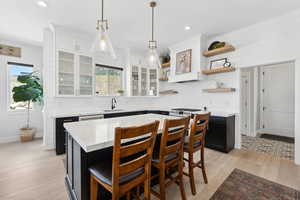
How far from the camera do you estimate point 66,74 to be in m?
3.38

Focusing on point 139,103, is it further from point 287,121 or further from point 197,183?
point 287,121

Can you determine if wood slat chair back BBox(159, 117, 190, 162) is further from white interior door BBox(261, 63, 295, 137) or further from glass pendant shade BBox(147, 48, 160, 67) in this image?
white interior door BBox(261, 63, 295, 137)

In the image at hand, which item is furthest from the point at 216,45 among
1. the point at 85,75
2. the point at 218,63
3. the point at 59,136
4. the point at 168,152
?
the point at 59,136

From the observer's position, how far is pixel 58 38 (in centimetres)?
321

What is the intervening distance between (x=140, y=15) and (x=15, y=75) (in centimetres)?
410

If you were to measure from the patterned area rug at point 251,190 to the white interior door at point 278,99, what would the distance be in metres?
3.49

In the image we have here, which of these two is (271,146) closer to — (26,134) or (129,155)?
(129,155)

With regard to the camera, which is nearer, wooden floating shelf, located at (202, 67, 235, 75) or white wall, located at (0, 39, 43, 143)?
wooden floating shelf, located at (202, 67, 235, 75)

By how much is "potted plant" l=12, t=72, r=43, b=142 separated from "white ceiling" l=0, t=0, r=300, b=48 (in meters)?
1.18

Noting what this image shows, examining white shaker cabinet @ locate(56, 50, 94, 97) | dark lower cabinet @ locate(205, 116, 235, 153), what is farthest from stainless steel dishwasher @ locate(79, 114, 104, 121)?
Result: dark lower cabinet @ locate(205, 116, 235, 153)

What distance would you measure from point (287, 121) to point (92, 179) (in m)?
5.79

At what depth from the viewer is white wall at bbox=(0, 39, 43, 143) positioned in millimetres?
3881

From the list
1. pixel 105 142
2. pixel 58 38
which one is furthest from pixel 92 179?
pixel 58 38

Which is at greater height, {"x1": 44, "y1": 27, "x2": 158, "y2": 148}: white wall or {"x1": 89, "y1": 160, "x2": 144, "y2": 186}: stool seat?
{"x1": 44, "y1": 27, "x2": 158, "y2": 148}: white wall
